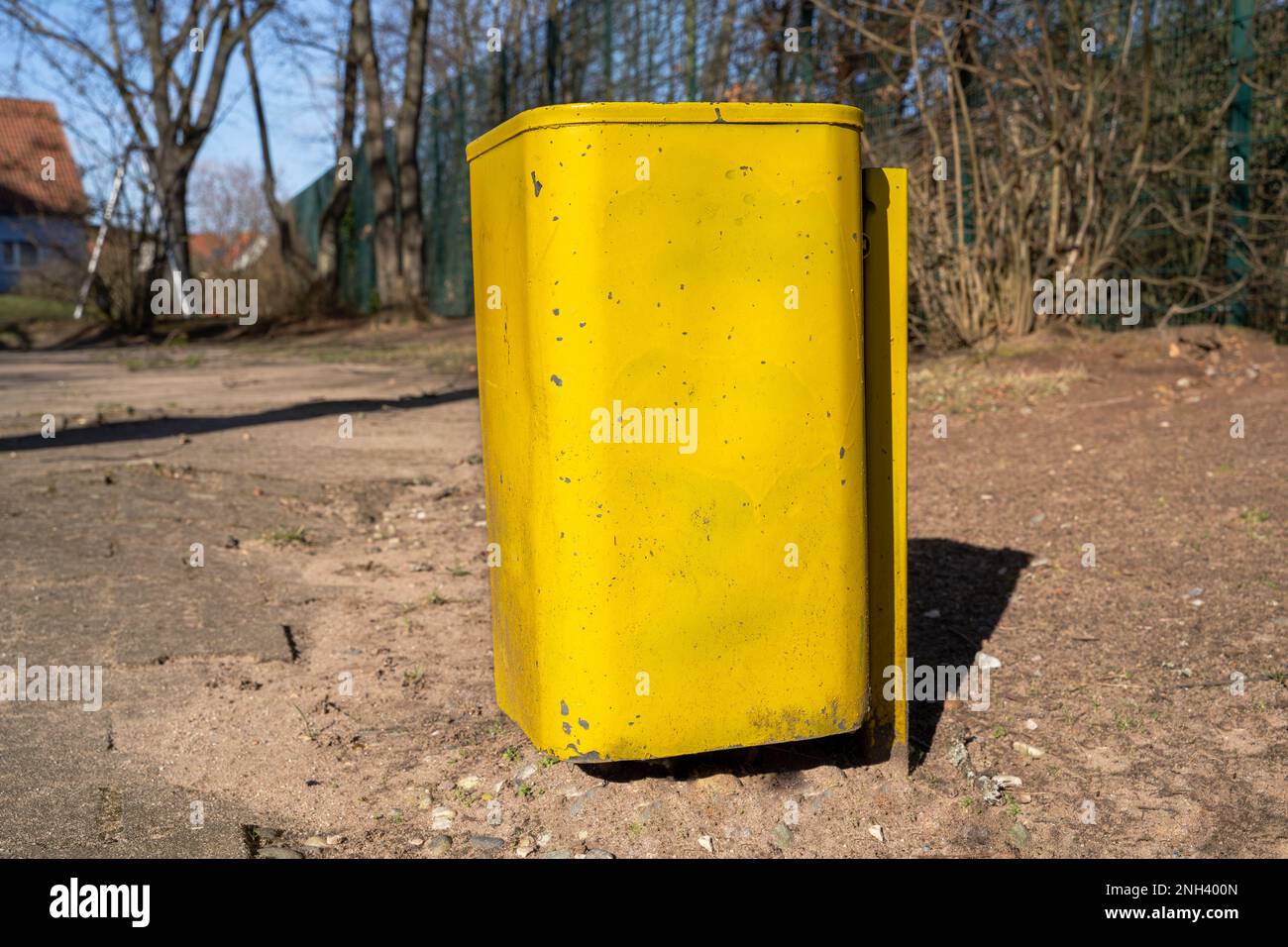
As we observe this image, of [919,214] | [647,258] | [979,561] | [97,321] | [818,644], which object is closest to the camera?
[647,258]

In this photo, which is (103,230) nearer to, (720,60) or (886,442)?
(720,60)

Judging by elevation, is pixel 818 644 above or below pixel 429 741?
above

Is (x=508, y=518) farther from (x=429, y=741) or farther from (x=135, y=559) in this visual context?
(x=135, y=559)

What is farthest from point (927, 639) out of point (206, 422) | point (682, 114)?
point (206, 422)

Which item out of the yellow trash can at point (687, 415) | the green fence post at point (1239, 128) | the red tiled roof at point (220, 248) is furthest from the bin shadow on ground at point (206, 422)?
the red tiled roof at point (220, 248)

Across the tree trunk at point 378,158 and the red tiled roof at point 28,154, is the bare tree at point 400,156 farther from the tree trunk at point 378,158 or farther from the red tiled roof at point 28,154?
the red tiled roof at point 28,154

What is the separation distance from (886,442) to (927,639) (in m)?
1.18

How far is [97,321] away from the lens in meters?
19.2

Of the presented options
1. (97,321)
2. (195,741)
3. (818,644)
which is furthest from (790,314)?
(97,321)

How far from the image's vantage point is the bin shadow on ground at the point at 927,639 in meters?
2.65

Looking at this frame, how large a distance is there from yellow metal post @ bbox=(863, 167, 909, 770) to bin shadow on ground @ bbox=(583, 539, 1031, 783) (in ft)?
0.17

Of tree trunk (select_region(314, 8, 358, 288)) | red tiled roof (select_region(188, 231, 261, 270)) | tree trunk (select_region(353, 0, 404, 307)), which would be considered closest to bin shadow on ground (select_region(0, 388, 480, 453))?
tree trunk (select_region(353, 0, 404, 307))

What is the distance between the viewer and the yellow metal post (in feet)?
8.11
